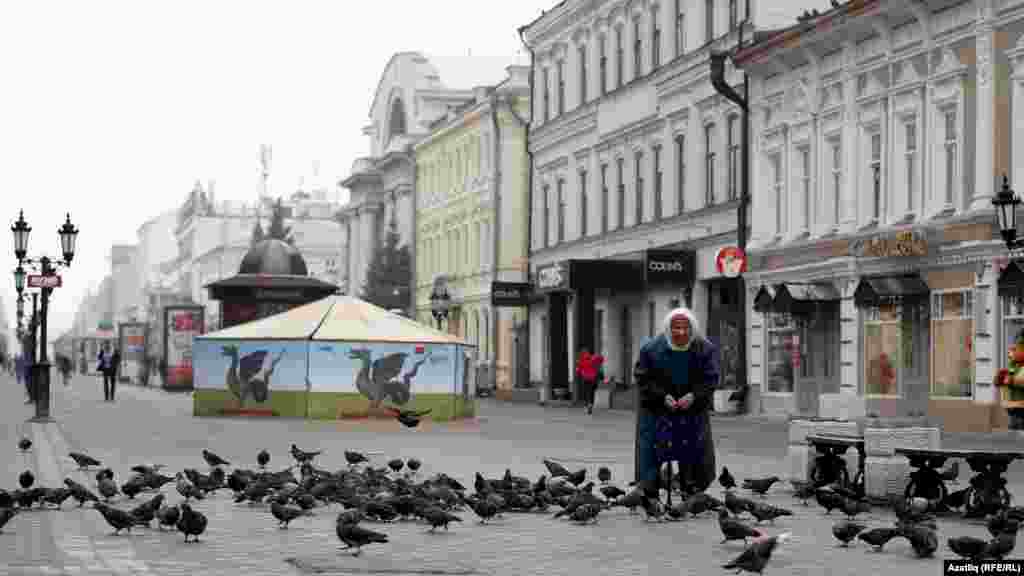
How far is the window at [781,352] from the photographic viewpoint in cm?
4434

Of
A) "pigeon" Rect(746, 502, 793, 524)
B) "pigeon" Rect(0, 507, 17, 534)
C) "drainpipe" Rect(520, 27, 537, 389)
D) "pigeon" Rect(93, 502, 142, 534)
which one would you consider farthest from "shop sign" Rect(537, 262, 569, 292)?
"pigeon" Rect(93, 502, 142, 534)

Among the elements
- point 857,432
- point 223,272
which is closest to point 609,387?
point 857,432

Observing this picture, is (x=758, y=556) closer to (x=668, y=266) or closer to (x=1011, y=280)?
(x=1011, y=280)

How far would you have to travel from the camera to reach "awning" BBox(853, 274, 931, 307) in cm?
3759

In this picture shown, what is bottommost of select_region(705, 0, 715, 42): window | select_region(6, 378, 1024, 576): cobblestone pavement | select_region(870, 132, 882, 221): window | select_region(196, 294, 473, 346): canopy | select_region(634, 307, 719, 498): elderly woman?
select_region(6, 378, 1024, 576): cobblestone pavement

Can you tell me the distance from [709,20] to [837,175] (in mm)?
9740

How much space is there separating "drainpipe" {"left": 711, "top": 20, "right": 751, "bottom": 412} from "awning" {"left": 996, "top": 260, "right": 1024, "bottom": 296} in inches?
492

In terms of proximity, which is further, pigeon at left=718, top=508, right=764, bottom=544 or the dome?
the dome

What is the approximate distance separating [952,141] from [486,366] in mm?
38756

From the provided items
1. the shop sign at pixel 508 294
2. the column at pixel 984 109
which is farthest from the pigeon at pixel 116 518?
the shop sign at pixel 508 294

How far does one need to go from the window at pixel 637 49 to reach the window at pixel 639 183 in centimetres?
223

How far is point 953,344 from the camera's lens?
36500 millimetres

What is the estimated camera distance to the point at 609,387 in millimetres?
56469

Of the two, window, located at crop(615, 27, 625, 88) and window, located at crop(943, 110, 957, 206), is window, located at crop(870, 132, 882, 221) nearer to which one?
window, located at crop(943, 110, 957, 206)
